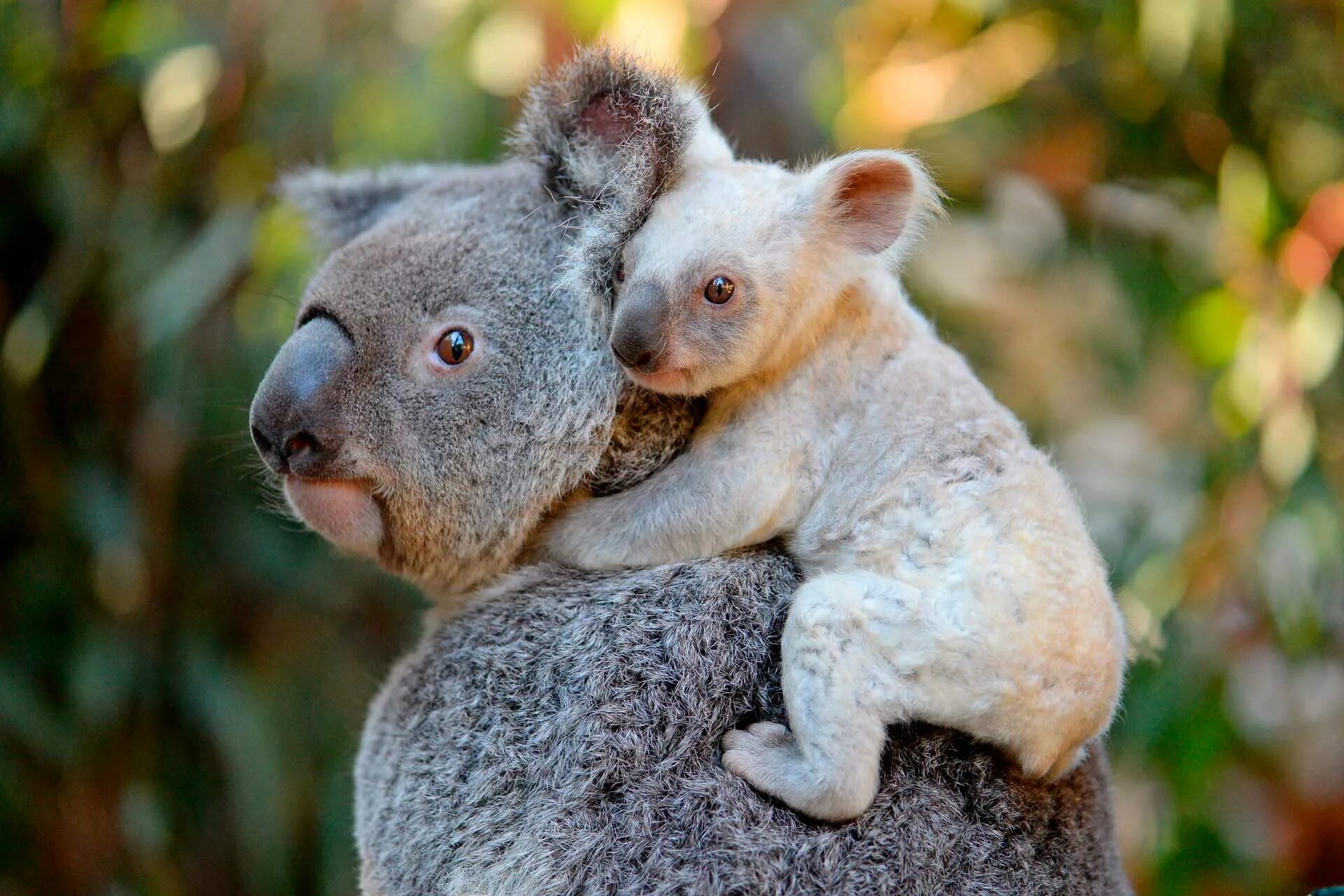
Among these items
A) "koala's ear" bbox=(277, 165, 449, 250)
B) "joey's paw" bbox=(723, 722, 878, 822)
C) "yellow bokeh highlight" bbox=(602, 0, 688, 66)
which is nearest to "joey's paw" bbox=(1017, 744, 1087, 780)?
"joey's paw" bbox=(723, 722, 878, 822)

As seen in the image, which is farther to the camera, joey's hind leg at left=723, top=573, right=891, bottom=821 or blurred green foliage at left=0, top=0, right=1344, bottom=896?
blurred green foliage at left=0, top=0, right=1344, bottom=896

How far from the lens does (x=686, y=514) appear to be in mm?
1449

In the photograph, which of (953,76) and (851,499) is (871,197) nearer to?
(851,499)

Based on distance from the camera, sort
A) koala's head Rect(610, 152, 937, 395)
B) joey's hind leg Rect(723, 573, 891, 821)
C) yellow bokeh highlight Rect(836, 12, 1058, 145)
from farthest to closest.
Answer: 1. yellow bokeh highlight Rect(836, 12, 1058, 145)
2. koala's head Rect(610, 152, 937, 395)
3. joey's hind leg Rect(723, 573, 891, 821)

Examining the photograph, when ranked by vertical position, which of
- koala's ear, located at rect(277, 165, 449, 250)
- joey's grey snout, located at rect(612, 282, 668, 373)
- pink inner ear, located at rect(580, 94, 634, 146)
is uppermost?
pink inner ear, located at rect(580, 94, 634, 146)

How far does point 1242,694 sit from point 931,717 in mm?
2790

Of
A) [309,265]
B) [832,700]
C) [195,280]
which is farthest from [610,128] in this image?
[195,280]

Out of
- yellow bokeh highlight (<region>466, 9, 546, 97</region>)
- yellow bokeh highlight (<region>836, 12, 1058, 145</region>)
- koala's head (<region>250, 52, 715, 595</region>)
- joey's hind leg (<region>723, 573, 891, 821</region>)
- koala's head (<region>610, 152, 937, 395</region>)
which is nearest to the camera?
joey's hind leg (<region>723, 573, 891, 821</region>)

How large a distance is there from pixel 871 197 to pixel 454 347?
58cm

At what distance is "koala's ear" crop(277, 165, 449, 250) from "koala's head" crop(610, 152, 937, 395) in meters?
0.59

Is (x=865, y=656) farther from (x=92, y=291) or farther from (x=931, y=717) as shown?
(x=92, y=291)

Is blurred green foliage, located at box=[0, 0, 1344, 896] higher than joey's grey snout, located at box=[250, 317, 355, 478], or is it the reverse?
joey's grey snout, located at box=[250, 317, 355, 478]

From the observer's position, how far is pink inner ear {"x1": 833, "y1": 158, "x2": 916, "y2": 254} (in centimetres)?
146

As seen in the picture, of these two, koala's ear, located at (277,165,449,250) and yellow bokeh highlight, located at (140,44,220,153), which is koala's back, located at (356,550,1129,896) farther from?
yellow bokeh highlight, located at (140,44,220,153)
